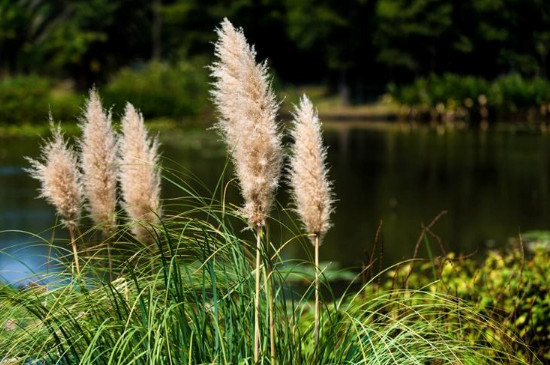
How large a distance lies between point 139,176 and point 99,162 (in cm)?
19

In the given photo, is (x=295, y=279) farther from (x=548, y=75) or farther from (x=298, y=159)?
(x=548, y=75)

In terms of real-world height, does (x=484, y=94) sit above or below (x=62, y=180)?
below

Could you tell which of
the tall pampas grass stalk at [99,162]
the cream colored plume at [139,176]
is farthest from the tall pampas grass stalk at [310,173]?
the tall pampas grass stalk at [99,162]

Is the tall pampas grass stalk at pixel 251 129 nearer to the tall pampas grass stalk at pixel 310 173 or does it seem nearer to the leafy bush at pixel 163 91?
the tall pampas grass stalk at pixel 310 173

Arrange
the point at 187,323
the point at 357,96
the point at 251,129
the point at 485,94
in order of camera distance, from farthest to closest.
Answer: the point at 357,96 < the point at 485,94 < the point at 187,323 < the point at 251,129

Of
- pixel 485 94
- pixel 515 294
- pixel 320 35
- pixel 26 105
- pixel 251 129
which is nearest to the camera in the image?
pixel 251 129

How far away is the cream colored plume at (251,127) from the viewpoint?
9.56 feet

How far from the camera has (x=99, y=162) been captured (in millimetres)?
3445

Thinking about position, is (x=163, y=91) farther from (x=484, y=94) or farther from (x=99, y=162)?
(x=99, y=162)

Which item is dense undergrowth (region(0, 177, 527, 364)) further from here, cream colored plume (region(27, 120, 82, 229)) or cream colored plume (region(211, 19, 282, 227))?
cream colored plume (region(27, 120, 82, 229))

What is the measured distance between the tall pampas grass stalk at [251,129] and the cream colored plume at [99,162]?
595 millimetres

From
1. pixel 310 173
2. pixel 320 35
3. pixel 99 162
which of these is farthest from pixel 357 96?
pixel 310 173

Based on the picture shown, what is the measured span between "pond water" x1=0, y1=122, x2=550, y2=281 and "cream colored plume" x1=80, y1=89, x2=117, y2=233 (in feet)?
1.22

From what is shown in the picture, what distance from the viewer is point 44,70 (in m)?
49.6
